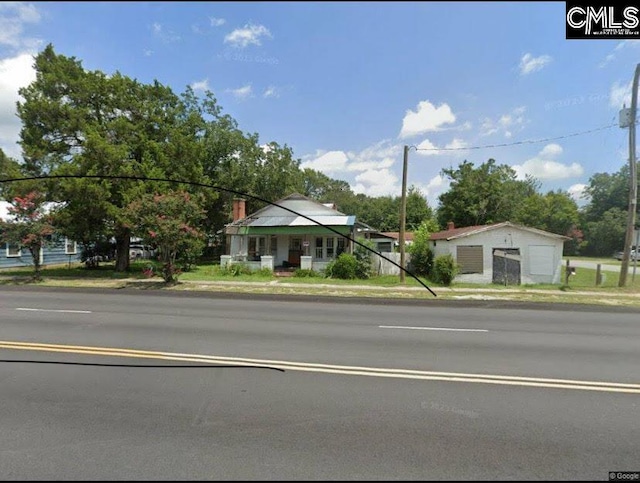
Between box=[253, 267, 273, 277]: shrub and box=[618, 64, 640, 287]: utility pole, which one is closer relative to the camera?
box=[618, 64, 640, 287]: utility pole

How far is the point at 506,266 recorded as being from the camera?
1727cm

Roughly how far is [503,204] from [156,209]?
117 feet

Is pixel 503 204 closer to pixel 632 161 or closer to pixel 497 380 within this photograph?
pixel 632 161

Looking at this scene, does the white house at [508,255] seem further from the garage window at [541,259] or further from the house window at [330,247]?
the house window at [330,247]

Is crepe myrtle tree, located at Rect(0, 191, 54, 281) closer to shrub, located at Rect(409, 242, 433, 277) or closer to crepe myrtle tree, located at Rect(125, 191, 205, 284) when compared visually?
crepe myrtle tree, located at Rect(125, 191, 205, 284)

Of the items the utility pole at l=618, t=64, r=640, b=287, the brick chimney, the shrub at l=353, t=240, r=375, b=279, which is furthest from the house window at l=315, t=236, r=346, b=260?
the utility pole at l=618, t=64, r=640, b=287

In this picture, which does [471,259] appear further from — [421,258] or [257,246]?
[257,246]

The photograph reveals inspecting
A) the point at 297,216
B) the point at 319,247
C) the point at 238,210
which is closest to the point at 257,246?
the point at 297,216

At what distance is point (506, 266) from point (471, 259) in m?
1.62

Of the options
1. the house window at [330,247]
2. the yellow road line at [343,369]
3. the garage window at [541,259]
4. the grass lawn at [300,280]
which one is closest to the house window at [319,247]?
the house window at [330,247]

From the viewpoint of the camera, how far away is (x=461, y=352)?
5.98m

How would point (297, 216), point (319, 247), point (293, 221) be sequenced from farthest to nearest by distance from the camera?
point (297, 216) < point (319, 247) < point (293, 221)

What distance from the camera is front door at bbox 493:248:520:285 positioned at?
1717 cm

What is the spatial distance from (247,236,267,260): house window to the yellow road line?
18639mm
